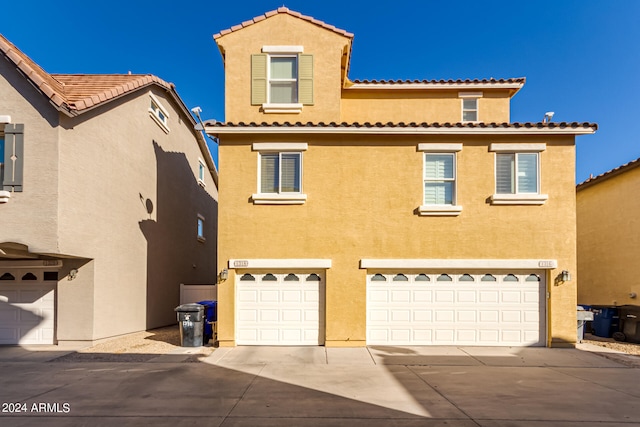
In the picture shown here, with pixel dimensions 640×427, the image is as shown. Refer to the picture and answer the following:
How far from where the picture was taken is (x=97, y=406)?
243 inches

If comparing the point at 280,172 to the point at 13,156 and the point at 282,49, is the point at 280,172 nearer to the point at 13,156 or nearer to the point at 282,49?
the point at 282,49

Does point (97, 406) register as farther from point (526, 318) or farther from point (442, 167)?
point (526, 318)

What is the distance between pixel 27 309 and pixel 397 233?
33.3 ft

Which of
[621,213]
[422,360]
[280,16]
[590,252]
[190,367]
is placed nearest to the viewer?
[190,367]

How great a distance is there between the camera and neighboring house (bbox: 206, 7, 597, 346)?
410 inches

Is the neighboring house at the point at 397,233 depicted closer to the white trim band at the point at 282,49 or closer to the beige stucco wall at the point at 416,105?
the white trim band at the point at 282,49

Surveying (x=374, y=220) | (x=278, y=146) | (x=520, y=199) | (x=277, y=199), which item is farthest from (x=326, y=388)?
(x=520, y=199)

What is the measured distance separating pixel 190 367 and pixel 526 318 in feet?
28.0

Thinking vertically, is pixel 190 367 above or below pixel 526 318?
→ below

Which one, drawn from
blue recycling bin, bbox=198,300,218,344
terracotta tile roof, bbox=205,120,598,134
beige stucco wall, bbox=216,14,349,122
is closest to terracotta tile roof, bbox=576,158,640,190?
terracotta tile roof, bbox=205,120,598,134

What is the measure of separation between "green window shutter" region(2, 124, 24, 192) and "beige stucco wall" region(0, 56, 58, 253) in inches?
4.6

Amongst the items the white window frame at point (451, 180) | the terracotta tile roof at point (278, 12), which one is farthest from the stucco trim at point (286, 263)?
the terracotta tile roof at point (278, 12)

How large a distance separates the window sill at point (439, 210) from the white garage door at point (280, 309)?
3245 millimetres

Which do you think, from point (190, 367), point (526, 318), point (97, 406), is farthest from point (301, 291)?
point (526, 318)
